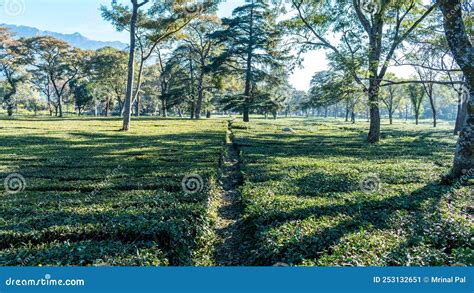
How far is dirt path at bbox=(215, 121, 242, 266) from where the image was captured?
5.85 meters

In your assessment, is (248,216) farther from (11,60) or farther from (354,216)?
(11,60)

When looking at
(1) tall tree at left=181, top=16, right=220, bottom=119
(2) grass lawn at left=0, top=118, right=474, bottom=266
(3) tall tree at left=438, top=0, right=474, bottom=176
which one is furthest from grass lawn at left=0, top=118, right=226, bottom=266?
(1) tall tree at left=181, top=16, right=220, bottom=119

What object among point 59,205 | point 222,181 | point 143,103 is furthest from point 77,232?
point 143,103

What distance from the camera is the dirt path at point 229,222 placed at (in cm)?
585

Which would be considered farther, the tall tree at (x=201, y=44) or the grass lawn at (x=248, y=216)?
the tall tree at (x=201, y=44)

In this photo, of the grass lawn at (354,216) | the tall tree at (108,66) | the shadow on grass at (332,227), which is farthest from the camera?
the tall tree at (108,66)

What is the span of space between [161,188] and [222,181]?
2.79 metres

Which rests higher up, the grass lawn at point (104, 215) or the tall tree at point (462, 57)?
the tall tree at point (462, 57)

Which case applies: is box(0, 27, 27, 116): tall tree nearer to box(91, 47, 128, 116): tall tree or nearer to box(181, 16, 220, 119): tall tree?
box(91, 47, 128, 116): tall tree

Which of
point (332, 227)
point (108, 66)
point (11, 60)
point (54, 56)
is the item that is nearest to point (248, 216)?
point (332, 227)

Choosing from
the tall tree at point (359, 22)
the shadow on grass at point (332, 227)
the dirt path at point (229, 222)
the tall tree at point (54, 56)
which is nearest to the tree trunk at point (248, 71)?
the tall tree at point (359, 22)

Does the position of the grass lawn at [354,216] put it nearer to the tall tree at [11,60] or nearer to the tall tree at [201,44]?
the tall tree at [201,44]

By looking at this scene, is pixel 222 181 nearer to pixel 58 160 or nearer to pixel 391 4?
pixel 58 160

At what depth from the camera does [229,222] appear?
24.3 ft
